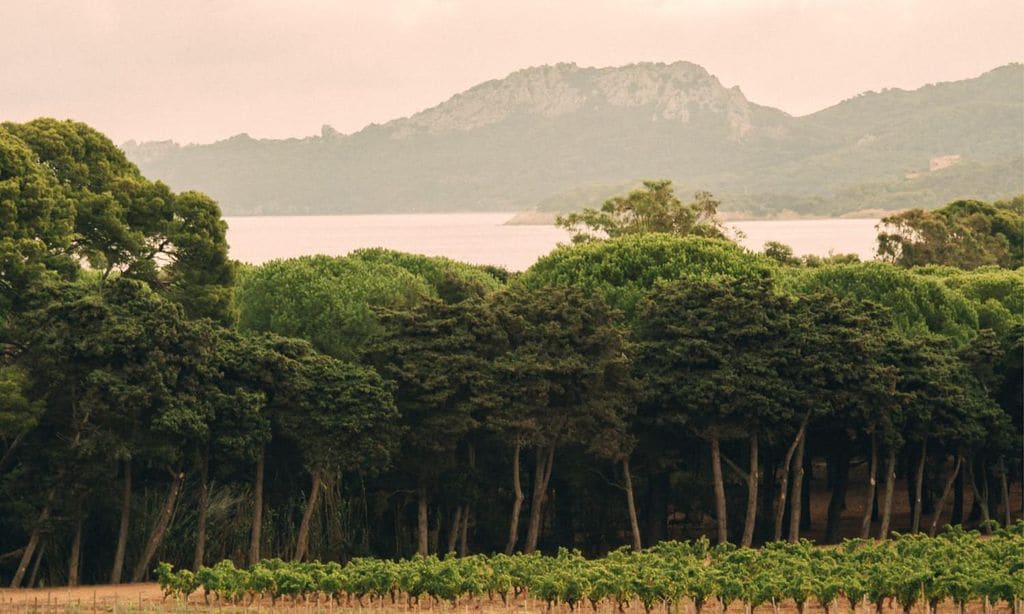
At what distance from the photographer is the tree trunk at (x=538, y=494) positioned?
44.6m

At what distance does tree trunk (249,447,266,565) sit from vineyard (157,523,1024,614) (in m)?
2.86

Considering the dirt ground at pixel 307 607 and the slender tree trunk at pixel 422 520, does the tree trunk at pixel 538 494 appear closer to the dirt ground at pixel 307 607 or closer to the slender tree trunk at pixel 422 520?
the slender tree trunk at pixel 422 520

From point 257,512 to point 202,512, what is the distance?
1481mm

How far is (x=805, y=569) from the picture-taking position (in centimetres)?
3550

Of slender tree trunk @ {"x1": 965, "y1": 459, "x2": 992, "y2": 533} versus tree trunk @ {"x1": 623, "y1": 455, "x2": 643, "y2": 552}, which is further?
slender tree trunk @ {"x1": 965, "y1": 459, "x2": 992, "y2": 533}

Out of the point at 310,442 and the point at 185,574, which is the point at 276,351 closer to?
the point at 310,442

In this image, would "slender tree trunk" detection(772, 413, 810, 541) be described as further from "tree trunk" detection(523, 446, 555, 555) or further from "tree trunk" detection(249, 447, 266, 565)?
"tree trunk" detection(249, 447, 266, 565)

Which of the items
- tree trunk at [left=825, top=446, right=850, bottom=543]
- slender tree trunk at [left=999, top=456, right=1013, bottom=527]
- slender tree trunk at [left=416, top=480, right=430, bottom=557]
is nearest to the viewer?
slender tree trunk at [left=416, top=480, right=430, bottom=557]

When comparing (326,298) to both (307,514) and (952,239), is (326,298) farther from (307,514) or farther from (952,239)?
(952,239)

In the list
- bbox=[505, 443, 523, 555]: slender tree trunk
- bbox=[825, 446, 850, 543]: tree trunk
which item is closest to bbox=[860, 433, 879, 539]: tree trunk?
bbox=[825, 446, 850, 543]: tree trunk

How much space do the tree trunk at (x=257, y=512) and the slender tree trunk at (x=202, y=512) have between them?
131 cm

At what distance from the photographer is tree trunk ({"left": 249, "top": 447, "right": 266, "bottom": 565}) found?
136 feet

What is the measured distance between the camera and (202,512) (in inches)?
1636

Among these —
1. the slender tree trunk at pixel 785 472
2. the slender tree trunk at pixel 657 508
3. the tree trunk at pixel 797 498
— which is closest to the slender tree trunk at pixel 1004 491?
the tree trunk at pixel 797 498
